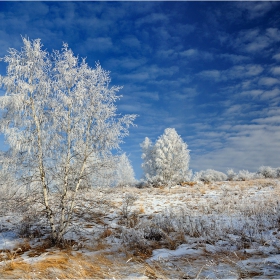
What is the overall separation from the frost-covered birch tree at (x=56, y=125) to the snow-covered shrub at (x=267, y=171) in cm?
2708

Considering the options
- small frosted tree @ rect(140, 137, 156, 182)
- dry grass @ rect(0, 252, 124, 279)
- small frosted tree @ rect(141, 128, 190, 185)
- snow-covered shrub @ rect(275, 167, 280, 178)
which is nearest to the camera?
dry grass @ rect(0, 252, 124, 279)

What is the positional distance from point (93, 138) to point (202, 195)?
1096 centimetres

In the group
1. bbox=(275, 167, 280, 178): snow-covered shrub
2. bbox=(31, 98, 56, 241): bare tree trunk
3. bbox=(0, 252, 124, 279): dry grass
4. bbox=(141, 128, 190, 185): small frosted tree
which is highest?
bbox=(141, 128, 190, 185): small frosted tree

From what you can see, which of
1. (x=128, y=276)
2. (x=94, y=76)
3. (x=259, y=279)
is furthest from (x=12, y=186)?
(x=259, y=279)

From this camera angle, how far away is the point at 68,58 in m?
7.98

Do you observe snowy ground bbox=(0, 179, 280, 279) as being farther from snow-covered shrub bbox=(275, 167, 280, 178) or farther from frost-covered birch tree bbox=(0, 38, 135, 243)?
snow-covered shrub bbox=(275, 167, 280, 178)

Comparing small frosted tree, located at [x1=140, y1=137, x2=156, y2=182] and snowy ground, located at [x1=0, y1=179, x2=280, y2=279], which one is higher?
small frosted tree, located at [x1=140, y1=137, x2=156, y2=182]

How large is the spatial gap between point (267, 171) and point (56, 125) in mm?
29244

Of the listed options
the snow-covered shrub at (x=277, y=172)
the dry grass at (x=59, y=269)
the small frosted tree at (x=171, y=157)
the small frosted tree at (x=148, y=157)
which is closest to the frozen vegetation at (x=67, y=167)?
the dry grass at (x=59, y=269)

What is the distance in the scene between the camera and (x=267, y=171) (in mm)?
29938

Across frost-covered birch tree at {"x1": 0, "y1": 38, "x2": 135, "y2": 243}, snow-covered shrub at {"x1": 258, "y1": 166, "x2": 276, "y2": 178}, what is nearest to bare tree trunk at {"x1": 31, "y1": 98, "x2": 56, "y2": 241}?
frost-covered birch tree at {"x1": 0, "y1": 38, "x2": 135, "y2": 243}

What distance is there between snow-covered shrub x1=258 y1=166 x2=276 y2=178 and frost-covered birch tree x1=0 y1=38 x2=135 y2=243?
27.1 metres

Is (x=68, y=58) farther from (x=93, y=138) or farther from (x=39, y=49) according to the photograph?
(x=93, y=138)

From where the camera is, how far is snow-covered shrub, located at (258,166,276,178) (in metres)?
29.3
